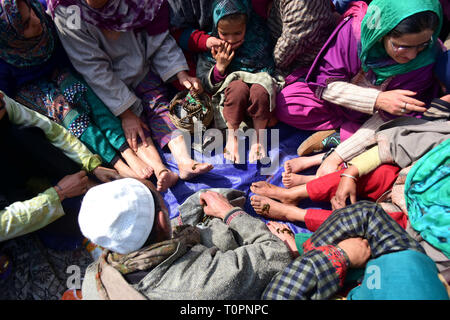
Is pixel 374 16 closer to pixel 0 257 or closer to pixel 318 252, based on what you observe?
pixel 318 252

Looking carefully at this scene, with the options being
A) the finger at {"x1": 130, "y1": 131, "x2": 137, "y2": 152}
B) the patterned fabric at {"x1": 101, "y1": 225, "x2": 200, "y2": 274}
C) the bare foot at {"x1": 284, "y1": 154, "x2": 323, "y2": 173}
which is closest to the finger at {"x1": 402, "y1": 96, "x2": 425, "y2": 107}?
the bare foot at {"x1": 284, "y1": 154, "x2": 323, "y2": 173}

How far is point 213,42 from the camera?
2.24 m

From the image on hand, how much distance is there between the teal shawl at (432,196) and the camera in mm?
1417

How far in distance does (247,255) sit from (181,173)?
37.7 inches

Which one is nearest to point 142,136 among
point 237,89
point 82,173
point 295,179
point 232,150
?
point 82,173

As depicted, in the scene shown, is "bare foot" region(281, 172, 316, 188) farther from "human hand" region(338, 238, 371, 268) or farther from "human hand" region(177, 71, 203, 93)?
"human hand" region(177, 71, 203, 93)

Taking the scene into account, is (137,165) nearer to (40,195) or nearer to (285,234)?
(40,195)

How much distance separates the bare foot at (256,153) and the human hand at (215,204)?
0.43 meters

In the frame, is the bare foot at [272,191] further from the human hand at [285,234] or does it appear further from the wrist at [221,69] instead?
the wrist at [221,69]

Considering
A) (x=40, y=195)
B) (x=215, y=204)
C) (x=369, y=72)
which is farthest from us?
(x=369, y=72)

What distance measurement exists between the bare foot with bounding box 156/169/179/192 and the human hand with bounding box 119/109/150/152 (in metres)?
0.31

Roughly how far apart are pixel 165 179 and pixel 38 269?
36.7 inches
